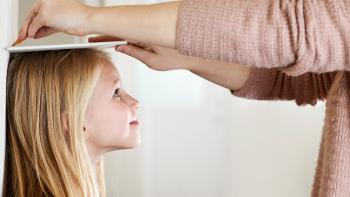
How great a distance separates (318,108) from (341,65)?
41.1 inches

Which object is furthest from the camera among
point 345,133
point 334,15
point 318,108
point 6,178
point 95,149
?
point 318,108

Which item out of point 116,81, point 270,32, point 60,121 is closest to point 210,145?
point 116,81

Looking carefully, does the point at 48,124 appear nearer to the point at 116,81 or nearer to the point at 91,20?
the point at 116,81

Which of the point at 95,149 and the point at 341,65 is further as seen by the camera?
the point at 95,149

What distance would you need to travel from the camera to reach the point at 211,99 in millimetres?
1705

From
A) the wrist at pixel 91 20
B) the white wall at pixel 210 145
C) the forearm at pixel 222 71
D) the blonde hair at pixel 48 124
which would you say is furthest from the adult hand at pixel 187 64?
the white wall at pixel 210 145

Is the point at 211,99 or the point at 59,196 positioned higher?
the point at 211,99

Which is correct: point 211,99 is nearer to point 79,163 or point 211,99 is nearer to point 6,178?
point 79,163

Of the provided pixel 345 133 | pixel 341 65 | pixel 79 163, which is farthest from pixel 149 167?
pixel 341 65

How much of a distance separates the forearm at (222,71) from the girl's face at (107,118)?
20 cm

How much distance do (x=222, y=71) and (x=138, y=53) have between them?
0.19m

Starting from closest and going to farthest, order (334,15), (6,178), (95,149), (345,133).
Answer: (334,15) < (345,133) < (6,178) < (95,149)

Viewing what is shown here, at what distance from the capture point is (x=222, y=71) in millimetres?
1064

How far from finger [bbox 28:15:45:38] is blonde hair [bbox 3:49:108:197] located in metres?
0.20
